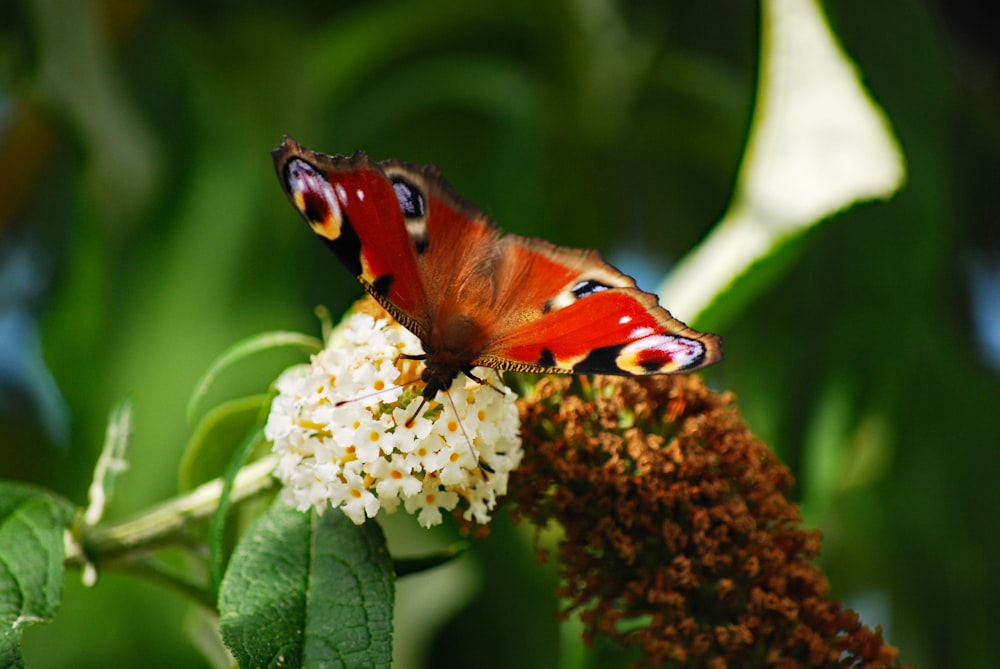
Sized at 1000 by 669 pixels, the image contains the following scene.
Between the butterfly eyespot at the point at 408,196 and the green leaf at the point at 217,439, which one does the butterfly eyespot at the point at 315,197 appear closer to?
the butterfly eyespot at the point at 408,196

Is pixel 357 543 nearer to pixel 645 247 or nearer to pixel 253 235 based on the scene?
pixel 253 235

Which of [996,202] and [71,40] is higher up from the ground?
[71,40]

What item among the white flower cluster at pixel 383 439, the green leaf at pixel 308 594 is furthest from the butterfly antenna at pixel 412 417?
the green leaf at pixel 308 594

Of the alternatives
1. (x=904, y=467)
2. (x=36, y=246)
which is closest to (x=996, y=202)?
(x=904, y=467)

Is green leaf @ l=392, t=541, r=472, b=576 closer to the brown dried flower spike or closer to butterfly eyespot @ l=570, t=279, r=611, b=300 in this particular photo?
the brown dried flower spike

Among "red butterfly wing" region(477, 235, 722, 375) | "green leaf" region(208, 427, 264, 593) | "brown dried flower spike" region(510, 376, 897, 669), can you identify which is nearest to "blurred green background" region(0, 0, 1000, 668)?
"brown dried flower spike" region(510, 376, 897, 669)
